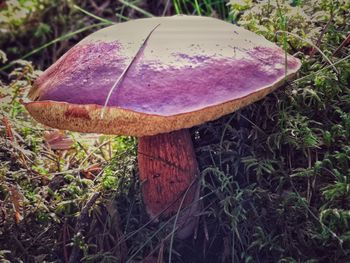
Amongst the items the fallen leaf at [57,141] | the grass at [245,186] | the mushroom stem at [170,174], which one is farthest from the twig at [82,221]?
the fallen leaf at [57,141]

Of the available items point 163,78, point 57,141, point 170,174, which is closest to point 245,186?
point 170,174

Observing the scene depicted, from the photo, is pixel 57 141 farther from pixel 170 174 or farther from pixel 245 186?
pixel 245 186

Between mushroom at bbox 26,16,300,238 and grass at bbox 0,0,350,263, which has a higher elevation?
mushroom at bbox 26,16,300,238

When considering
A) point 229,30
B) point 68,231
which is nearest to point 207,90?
point 229,30

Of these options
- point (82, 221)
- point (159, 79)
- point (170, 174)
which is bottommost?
point (82, 221)

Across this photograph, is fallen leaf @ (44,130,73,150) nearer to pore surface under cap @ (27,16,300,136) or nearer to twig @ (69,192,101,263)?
twig @ (69,192,101,263)

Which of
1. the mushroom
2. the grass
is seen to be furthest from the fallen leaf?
the mushroom

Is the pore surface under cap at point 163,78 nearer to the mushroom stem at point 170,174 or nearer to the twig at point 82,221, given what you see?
the mushroom stem at point 170,174
